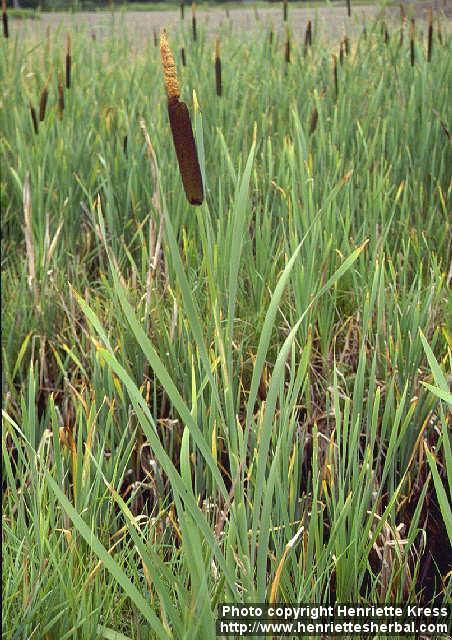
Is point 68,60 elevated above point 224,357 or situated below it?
above

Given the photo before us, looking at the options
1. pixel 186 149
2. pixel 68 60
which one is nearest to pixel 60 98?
pixel 68 60

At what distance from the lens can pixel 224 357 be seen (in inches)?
23.8

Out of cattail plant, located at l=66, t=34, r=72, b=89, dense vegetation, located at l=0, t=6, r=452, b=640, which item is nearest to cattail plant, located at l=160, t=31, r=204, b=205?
dense vegetation, located at l=0, t=6, r=452, b=640

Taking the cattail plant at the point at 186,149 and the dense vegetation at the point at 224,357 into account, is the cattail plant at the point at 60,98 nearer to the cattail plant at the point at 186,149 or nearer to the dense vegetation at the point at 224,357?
the dense vegetation at the point at 224,357

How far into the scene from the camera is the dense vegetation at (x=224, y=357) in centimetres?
68

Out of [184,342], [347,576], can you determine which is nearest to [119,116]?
[184,342]

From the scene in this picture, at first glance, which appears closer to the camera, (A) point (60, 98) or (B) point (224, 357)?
(B) point (224, 357)

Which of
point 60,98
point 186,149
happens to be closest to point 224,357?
point 186,149

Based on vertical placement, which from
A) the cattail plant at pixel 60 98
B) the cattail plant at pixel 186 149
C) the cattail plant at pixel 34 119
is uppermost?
the cattail plant at pixel 186 149

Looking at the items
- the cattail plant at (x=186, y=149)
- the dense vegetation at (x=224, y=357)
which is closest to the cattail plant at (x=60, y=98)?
the dense vegetation at (x=224, y=357)

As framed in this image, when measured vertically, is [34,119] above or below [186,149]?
below

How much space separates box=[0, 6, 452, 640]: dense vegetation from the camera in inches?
26.8

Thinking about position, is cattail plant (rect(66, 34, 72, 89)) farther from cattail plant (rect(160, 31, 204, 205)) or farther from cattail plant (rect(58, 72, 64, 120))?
cattail plant (rect(160, 31, 204, 205))

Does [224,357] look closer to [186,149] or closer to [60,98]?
[186,149]
